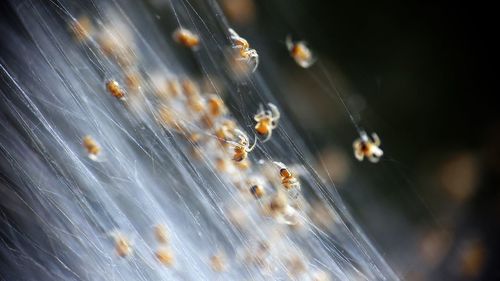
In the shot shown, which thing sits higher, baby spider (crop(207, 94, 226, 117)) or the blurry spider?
baby spider (crop(207, 94, 226, 117))

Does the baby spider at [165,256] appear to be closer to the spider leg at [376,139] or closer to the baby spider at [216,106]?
the baby spider at [216,106]

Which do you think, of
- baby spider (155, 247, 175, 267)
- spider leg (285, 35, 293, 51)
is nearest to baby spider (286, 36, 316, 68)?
spider leg (285, 35, 293, 51)

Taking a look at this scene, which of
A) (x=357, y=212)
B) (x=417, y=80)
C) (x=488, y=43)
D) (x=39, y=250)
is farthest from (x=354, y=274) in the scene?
(x=39, y=250)

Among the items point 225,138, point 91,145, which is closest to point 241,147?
point 225,138

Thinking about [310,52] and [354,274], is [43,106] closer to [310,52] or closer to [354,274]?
[310,52]

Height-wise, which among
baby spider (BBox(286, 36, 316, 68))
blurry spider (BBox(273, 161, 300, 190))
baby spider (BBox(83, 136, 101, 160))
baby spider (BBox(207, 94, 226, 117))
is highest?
baby spider (BBox(286, 36, 316, 68))

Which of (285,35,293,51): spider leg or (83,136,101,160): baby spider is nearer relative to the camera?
(83,136,101,160): baby spider

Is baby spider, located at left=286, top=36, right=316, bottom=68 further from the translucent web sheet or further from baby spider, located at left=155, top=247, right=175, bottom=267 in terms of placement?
baby spider, located at left=155, top=247, right=175, bottom=267
